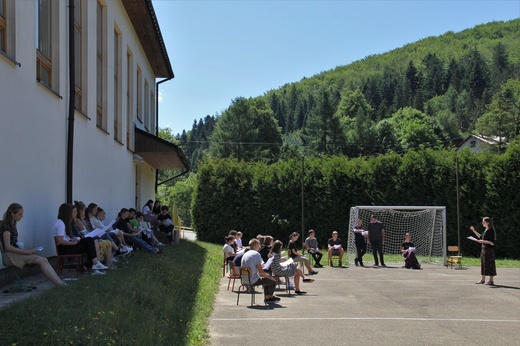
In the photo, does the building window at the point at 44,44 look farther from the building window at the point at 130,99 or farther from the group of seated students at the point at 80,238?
the building window at the point at 130,99

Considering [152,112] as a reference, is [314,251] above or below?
below

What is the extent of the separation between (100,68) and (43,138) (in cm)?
699

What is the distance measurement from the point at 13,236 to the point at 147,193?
2185 cm

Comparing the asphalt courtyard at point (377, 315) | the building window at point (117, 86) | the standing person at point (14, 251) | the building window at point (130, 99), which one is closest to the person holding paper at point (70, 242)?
the standing person at point (14, 251)

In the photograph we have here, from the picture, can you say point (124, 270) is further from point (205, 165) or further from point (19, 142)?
point (205, 165)

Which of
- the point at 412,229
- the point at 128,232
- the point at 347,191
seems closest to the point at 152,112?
the point at 347,191

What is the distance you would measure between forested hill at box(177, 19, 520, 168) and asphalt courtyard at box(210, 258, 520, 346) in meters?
26.9

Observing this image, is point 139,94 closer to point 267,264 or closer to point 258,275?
point 267,264

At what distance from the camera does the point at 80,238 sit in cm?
1141

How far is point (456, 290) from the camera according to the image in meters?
14.6

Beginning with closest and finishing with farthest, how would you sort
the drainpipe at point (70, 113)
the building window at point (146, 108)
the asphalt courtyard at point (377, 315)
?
the asphalt courtyard at point (377, 315) → the drainpipe at point (70, 113) → the building window at point (146, 108)

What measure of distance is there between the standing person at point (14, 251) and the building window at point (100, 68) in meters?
9.08

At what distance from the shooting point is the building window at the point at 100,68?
17766 millimetres

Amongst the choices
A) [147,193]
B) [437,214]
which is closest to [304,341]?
[437,214]
